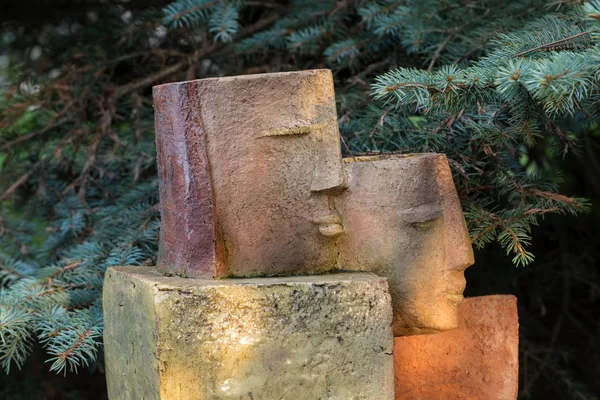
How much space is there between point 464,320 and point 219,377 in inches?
20.1

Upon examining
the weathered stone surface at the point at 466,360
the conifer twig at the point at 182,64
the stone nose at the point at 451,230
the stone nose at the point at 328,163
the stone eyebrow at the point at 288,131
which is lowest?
the weathered stone surface at the point at 466,360

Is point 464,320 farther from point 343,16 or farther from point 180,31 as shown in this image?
point 180,31

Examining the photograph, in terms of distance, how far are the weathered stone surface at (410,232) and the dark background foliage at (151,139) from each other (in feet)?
0.68

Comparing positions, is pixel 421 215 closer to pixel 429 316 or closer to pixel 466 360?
pixel 429 316

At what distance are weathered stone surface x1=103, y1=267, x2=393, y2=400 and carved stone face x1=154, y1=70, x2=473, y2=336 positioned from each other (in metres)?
0.08

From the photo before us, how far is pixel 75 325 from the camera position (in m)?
1.35

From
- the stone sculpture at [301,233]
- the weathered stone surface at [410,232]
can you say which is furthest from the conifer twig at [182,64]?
the weathered stone surface at [410,232]

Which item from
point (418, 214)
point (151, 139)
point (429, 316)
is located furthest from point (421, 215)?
point (151, 139)

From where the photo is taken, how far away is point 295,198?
120 cm

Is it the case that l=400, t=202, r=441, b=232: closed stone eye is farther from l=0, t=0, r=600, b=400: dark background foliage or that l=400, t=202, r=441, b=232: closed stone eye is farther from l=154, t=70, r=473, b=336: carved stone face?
l=0, t=0, r=600, b=400: dark background foliage

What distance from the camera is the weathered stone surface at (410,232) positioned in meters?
1.20

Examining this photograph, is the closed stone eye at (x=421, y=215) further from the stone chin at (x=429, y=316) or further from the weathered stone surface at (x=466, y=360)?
the weathered stone surface at (x=466, y=360)

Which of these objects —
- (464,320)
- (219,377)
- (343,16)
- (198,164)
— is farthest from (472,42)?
(219,377)

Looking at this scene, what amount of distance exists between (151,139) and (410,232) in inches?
37.1
